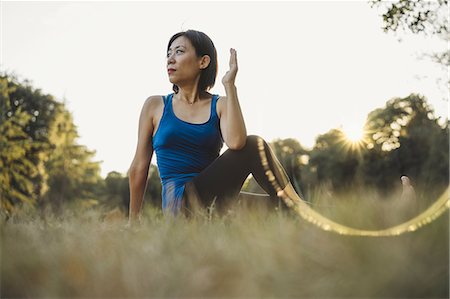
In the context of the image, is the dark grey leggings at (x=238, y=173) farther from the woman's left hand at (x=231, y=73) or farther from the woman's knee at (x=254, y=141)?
the woman's left hand at (x=231, y=73)

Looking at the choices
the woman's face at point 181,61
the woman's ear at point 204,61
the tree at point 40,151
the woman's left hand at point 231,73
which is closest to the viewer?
the woman's left hand at point 231,73

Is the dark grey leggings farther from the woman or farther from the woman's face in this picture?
the woman's face

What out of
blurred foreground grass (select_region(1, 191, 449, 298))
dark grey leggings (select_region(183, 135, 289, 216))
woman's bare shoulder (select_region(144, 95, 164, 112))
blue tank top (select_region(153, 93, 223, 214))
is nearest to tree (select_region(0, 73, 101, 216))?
woman's bare shoulder (select_region(144, 95, 164, 112))

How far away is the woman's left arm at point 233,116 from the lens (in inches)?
141

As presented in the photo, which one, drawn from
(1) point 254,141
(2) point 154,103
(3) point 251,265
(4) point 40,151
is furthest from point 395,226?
(4) point 40,151

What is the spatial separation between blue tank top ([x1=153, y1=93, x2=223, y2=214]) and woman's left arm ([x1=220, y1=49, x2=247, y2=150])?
0.76 ft

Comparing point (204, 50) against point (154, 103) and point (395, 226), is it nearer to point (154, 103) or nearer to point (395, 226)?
point (154, 103)

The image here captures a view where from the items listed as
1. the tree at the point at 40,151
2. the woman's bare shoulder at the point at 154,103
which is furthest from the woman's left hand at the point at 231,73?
the tree at the point at 40,151

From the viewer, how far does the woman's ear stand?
4.33 metres

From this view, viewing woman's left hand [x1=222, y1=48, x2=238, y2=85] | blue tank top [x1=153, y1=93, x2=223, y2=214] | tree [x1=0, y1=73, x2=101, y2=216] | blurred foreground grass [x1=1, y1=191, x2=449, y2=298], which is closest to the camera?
blurred foreground grass [x1=1, y1=191, x2=449, y2=298]

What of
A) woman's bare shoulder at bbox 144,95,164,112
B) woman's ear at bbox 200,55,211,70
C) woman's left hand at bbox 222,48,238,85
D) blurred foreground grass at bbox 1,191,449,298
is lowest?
blurred foreground grass at bbox 1,191,449,298

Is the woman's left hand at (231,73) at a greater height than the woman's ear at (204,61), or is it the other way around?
the woman's ear at (204,61)

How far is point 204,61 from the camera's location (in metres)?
4.35

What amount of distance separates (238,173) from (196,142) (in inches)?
23.3
